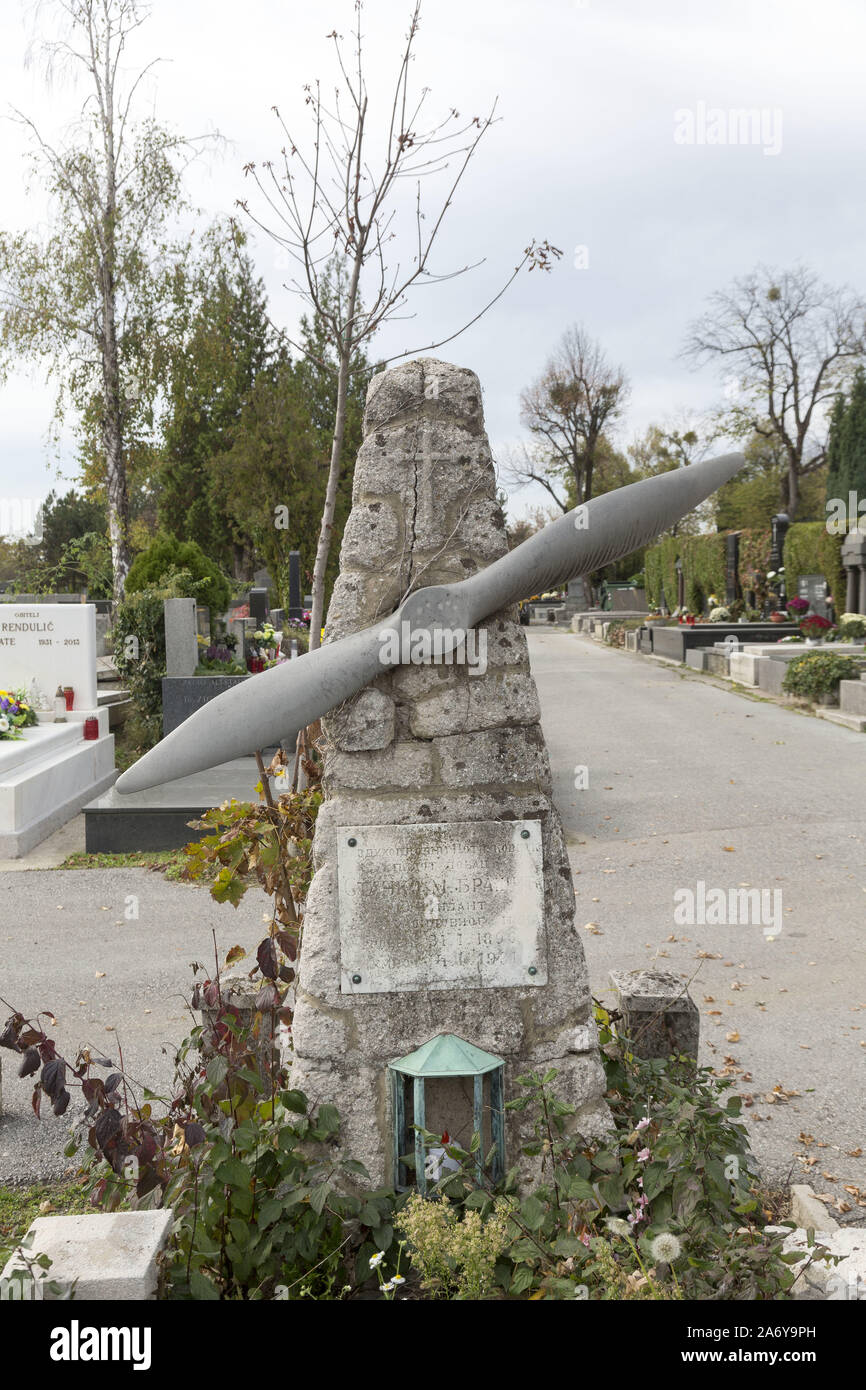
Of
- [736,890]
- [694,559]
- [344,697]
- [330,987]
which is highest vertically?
[694,559]

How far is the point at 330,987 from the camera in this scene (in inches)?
113

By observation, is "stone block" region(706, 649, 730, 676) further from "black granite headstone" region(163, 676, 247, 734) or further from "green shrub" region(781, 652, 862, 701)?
"black granite headstone" region(163, 676, 247, 734)

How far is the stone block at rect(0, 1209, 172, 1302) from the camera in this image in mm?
2219

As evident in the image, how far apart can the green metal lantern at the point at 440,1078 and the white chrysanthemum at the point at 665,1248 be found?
48cm

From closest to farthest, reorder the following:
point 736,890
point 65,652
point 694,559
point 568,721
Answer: point 736,890
point 65,652
point 568,721
point 694,559

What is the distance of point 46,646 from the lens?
10711 mm

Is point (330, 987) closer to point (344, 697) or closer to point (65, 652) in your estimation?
point (344, 697)

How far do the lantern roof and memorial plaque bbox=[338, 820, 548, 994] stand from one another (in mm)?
152

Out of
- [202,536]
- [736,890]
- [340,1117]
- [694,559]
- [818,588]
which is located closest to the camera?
[340,1117]

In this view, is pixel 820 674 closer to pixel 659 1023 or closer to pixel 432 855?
pixel 659 1023

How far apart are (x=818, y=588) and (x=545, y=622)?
2264cm

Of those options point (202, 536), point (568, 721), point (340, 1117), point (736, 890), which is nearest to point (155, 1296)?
point (340, 1117)

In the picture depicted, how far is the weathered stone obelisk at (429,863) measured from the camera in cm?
285

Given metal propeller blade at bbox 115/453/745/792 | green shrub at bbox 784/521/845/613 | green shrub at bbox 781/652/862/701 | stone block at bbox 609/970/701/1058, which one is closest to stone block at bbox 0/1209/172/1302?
metal propeller blade at bbox 115/453/745/792
